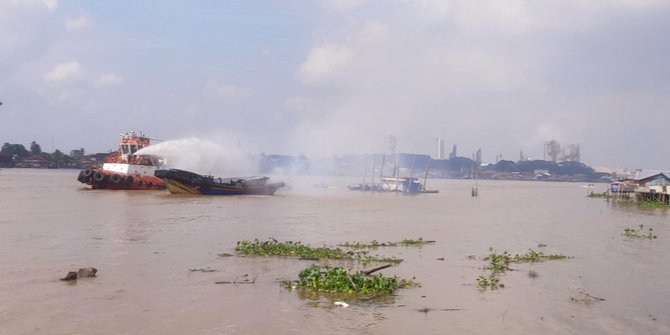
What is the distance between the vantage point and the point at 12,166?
137500mm

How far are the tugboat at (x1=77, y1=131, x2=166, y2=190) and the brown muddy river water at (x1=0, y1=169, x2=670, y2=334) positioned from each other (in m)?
20.9

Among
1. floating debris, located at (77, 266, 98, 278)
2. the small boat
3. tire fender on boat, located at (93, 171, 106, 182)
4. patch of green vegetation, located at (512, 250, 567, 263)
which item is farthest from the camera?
tire fender on boat, located at (93, 171, 106, 182)

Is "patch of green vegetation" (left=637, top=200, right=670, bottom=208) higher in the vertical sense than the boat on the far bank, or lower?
lower

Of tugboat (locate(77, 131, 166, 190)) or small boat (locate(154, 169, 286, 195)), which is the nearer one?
small boat (locate(154, 169, 286, 195))

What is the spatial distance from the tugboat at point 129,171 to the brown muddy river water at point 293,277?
20942mm

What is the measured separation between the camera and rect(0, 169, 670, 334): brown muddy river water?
31.1 ft

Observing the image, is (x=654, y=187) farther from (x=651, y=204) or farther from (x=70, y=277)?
(x=70, y=277)

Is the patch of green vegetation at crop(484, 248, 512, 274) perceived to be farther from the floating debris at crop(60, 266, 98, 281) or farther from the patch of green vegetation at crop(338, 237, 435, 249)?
the floating debris at crop(60, 266, 98, 281)

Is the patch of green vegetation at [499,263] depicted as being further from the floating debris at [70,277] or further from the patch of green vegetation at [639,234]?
the floating debris at [70,277]

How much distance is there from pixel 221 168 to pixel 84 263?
1401 inches

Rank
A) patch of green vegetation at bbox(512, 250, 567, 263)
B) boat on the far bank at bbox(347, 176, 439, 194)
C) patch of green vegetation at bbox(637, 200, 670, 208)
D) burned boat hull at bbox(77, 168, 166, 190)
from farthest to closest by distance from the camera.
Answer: boat on the far bank at bbox(347, 176, 439, 194), burned boat hull at bbox(77, 168, 166, 190), patch of green vegetation at bbox(637, 200, 670, 208), patch of green vegetation at bbox(512, 250, 567, 263)

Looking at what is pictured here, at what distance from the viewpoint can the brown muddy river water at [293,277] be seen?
9.48 metres

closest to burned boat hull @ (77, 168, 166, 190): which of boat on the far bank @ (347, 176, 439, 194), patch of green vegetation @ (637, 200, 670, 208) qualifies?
boat on the far bank @ (347, 176, 439, 194)

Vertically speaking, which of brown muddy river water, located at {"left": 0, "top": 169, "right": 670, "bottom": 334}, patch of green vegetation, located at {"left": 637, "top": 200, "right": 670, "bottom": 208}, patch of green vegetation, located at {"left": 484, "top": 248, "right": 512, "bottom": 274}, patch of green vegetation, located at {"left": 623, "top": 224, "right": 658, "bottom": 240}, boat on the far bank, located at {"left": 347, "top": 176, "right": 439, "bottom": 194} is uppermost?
boat on the far bank, located at {"left": 347, "top": 176, "right": 439, "bottom": 194}
